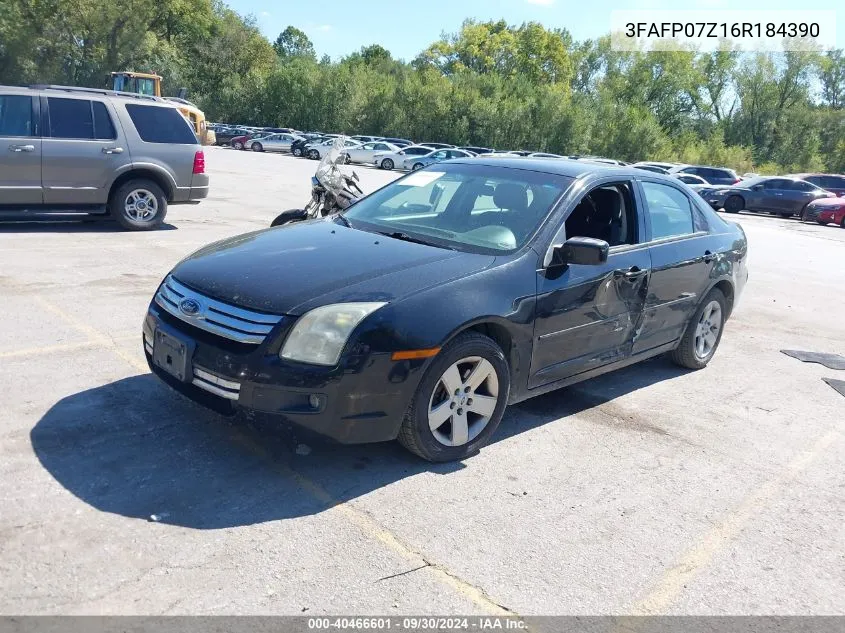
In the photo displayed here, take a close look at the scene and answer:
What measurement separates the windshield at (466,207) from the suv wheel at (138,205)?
6.27 metres

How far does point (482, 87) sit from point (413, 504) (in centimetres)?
5984

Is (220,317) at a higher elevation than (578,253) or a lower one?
lower

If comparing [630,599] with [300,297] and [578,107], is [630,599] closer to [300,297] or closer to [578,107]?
[300,297]

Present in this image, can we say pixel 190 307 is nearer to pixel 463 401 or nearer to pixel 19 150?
pixel 463 401

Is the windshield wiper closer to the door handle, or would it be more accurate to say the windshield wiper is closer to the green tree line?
the door handle

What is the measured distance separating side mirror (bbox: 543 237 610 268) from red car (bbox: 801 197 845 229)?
24.0 meters

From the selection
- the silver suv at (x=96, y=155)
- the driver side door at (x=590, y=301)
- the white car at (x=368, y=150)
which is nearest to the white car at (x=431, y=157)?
the white car at (x=368, y=150)

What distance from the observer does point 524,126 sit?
184 feet

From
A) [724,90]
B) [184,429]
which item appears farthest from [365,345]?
[724,90]

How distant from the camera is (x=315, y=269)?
4.26m

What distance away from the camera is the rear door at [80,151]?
10164 mm

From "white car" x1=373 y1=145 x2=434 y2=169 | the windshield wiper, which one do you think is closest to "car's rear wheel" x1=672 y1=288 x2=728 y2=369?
the windshield wiper

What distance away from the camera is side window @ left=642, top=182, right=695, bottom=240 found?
576 centimetres

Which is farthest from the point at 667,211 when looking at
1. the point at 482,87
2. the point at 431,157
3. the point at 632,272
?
the point at 482,87
